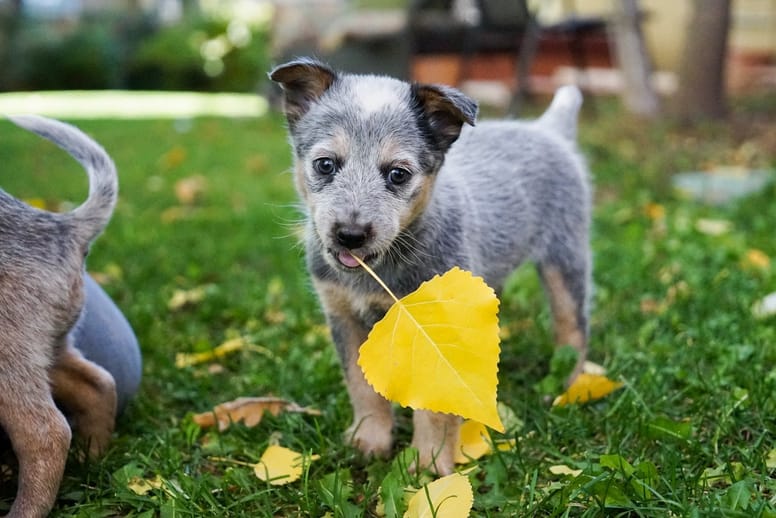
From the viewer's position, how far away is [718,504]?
243 centimetres

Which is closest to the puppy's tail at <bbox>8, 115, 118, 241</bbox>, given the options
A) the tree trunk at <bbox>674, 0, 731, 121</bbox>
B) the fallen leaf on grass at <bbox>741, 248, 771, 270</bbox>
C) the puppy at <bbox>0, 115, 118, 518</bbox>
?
the puppy at <bbox>0, 115, 118, 518</bbox>

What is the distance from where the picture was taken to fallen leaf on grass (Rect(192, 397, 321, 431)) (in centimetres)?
340

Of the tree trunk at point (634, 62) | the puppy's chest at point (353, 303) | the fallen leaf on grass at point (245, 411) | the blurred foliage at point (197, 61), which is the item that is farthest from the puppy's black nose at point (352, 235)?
the blurred foliage at point (197, 61)

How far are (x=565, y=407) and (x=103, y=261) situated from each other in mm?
3625

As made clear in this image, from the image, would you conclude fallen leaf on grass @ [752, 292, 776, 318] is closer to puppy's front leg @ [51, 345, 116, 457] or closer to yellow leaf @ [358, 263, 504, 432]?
yellow leaf @ [358, 263, 504, 432]

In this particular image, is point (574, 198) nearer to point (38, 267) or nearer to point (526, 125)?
point (526, 125)

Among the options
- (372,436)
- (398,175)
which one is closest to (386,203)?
(398,175)

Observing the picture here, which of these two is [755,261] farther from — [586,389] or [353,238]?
[353,238]

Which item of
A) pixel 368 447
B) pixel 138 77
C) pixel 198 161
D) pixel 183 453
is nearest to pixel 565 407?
pixel 368 447

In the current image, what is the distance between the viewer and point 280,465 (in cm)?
299

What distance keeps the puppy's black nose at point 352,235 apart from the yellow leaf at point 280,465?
0.78 m

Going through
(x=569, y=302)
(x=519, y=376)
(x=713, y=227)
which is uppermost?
(x=569, y=302)

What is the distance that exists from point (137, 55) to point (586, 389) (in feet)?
77.9

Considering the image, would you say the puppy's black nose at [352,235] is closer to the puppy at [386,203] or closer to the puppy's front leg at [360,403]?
the puppy at [386,203]
